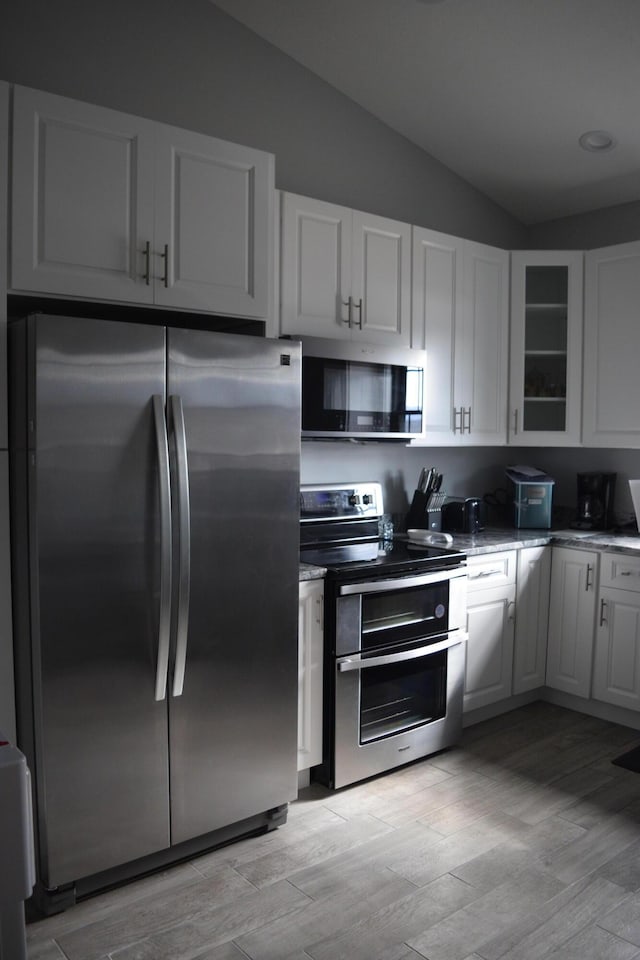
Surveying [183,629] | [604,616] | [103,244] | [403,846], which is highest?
[103,244]

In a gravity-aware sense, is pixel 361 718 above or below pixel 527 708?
above

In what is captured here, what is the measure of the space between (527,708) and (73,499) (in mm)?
2727

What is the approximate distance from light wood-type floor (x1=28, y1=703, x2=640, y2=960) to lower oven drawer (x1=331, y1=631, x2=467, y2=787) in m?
0.10

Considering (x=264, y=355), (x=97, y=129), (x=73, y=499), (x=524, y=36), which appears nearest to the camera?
(x=73, y=499)

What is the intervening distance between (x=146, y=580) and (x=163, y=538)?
139 mm

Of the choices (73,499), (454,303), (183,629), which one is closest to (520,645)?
(454,303)

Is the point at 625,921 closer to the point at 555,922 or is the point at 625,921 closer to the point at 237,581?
the point at 555,922

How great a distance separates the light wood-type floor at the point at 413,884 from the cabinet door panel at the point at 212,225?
72.6 inches

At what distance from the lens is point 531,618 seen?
3801 millimetres

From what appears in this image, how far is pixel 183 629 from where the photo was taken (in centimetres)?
233

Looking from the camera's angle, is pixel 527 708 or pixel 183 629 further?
pixel 527 708

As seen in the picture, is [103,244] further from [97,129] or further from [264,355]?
[264,355]

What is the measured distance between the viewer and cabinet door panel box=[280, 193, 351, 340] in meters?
3.04

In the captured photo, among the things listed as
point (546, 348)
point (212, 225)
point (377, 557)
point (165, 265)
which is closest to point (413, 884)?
point (377, 557)
